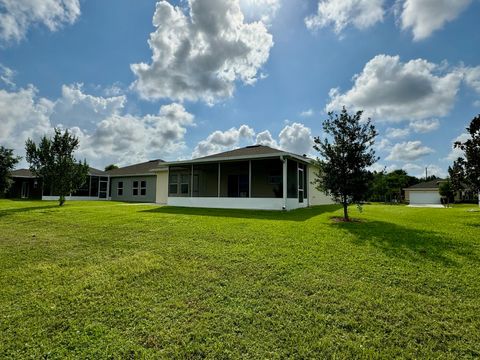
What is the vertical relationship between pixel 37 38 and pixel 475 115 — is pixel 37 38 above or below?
above

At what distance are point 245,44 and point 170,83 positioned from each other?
5.02 metres

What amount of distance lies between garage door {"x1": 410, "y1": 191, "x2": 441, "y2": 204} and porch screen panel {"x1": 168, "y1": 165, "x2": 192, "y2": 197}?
36201 millimetres

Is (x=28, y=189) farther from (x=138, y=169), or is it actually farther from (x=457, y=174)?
(x=457, y=174)

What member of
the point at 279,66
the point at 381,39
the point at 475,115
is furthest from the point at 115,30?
the point at 475,115

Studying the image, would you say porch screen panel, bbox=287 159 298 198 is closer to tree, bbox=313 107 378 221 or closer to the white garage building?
tree, bbox=313 107 378 221

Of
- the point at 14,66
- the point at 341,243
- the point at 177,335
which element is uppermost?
the point at 14,66

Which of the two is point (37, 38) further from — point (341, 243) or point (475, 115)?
point (475, 115)

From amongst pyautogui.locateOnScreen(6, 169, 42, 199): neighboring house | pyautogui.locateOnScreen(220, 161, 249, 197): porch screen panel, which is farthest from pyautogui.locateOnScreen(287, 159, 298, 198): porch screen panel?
pyautogui.locateOnScreen(6, 169, 42, 199): neighboring house

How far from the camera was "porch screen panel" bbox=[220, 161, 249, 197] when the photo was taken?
18.1 meters

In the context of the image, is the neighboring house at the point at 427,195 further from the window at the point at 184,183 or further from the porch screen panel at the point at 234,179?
the window at the point at 184,183

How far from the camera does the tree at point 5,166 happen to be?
15.3 metres

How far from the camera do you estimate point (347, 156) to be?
10.0 meters

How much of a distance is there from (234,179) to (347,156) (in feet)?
33.1

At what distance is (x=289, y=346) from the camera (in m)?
2.83
